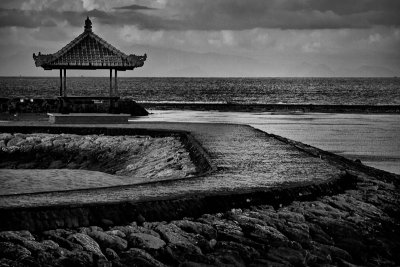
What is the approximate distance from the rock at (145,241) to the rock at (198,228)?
0.66m

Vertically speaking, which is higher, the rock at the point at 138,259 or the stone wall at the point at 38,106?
the rock at the point at 138,259

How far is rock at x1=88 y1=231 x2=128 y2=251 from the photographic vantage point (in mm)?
7332

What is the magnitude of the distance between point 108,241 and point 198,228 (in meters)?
1.28

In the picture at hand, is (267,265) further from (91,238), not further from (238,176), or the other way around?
(238,176)

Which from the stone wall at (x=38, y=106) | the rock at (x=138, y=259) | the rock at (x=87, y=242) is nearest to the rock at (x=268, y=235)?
the rock at (x=138, y=259)

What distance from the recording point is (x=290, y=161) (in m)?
14.4

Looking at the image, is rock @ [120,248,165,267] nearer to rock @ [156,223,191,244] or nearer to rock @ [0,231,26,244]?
Result: rock @ [156,223,191,244]

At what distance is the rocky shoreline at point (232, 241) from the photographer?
23.0 feet

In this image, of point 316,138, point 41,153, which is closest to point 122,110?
point 316,138

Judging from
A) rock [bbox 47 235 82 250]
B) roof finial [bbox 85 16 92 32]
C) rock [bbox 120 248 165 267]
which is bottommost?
rock [bbox 120 248 165 267]

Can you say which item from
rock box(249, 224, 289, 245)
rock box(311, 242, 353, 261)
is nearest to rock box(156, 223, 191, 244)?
rock box(249, 224, 289, 245)

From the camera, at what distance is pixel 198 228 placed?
8.25 m

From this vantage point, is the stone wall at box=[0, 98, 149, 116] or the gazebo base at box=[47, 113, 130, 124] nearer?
the gazebo base at box=[47, 113, 130, 124]

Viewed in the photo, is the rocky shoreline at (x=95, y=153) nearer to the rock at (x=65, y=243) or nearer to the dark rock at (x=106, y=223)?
the dark rock at (x=106, y=223)
